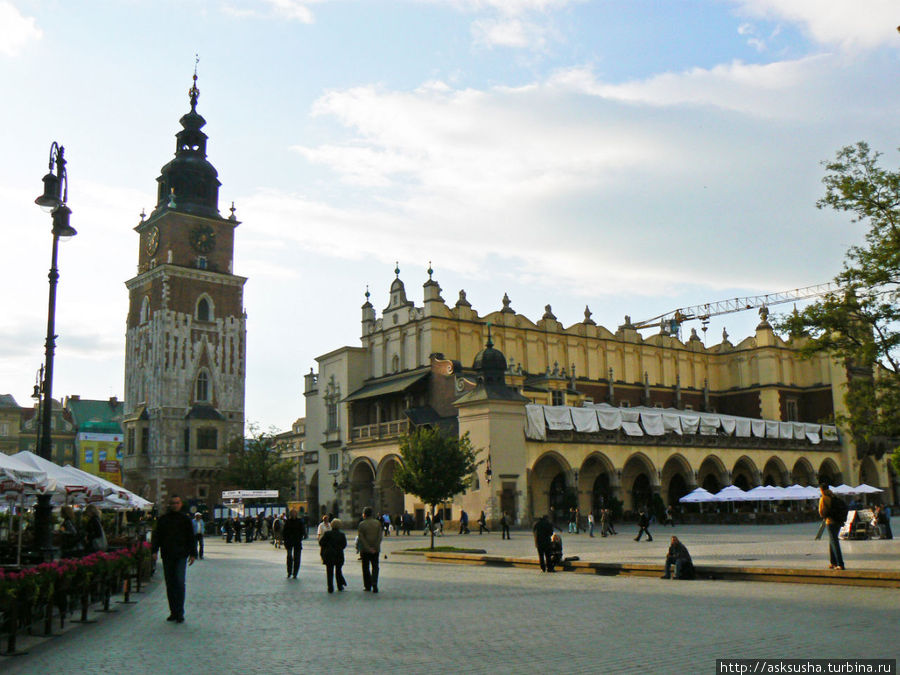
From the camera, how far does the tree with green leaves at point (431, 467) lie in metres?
34.1

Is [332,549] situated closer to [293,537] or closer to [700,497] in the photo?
[293,537]

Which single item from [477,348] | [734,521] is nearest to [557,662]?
[734,521]

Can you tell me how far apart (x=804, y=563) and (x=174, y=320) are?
198 ft

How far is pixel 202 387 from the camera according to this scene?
235ft

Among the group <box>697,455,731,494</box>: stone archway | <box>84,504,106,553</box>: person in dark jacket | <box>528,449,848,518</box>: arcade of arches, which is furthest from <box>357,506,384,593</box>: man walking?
<box>697,455,731,494</box>: stone archway

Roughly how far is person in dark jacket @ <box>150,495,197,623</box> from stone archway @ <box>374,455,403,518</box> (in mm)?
39088

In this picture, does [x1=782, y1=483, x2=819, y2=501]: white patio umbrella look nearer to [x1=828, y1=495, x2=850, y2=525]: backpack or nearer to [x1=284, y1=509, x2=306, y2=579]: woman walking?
[x1=828, y1=495, x2=850, y2=525]: backpack

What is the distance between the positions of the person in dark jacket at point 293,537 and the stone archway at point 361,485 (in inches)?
1383

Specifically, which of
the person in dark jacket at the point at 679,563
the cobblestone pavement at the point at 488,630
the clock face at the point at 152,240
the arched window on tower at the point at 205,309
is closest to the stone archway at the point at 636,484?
the person in dark jacket at the point at 679,563

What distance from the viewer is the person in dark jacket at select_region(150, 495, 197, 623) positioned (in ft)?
39.7

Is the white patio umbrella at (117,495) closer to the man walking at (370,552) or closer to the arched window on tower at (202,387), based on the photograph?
the man walking at (370,552)

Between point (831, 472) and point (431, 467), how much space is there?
43.8 meters

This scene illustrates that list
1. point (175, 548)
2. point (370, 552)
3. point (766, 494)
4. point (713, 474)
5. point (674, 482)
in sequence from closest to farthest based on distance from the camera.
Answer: point (175, 548) → point (370, 552) → point (766, 494) → point (674, 482) → point (713, 474)

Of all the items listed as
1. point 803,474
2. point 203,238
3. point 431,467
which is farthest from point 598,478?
point 203,238
